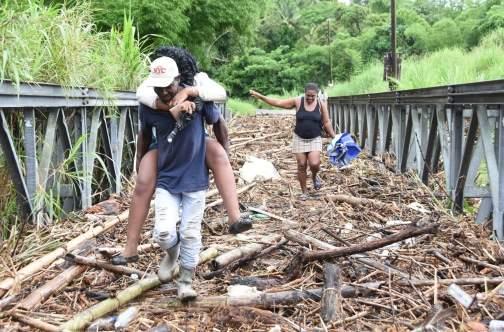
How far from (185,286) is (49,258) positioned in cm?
133

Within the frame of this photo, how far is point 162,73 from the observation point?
4.03 m

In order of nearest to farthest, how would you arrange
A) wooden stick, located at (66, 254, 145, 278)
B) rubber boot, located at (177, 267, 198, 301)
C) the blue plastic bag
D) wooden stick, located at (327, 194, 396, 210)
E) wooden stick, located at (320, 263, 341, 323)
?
wooden stick, located at (320, 263, 341, 323) → rubber boot, located at (177, 267, 198, 301) → wooden stick, located at (66, 254, 145, 278) → wooden stick, located at (327, 194, 396, 210) → the blue plastic bag

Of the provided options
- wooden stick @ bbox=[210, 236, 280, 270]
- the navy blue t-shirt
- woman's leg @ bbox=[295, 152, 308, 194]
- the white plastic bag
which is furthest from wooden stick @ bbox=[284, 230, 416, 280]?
the white plastic bag

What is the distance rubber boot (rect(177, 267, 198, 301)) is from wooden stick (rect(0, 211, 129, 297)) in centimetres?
118

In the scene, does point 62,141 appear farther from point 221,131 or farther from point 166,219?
point 166,219

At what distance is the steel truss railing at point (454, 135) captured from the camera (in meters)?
5.66

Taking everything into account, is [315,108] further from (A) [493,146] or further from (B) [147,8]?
(B) [147,8]

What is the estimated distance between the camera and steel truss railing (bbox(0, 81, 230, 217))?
553 centimetres

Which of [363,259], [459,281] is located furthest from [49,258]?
[459,281]

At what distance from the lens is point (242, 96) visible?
2032 inches

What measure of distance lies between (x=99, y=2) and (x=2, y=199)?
1446cm

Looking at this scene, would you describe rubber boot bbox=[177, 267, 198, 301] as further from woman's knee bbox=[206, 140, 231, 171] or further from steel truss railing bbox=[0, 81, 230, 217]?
steel truss railing bbox=[0, 81, 230, 217]

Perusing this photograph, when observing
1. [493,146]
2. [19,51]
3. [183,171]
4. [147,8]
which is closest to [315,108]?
[493,146]

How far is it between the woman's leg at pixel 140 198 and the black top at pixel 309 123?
513 centimetres
